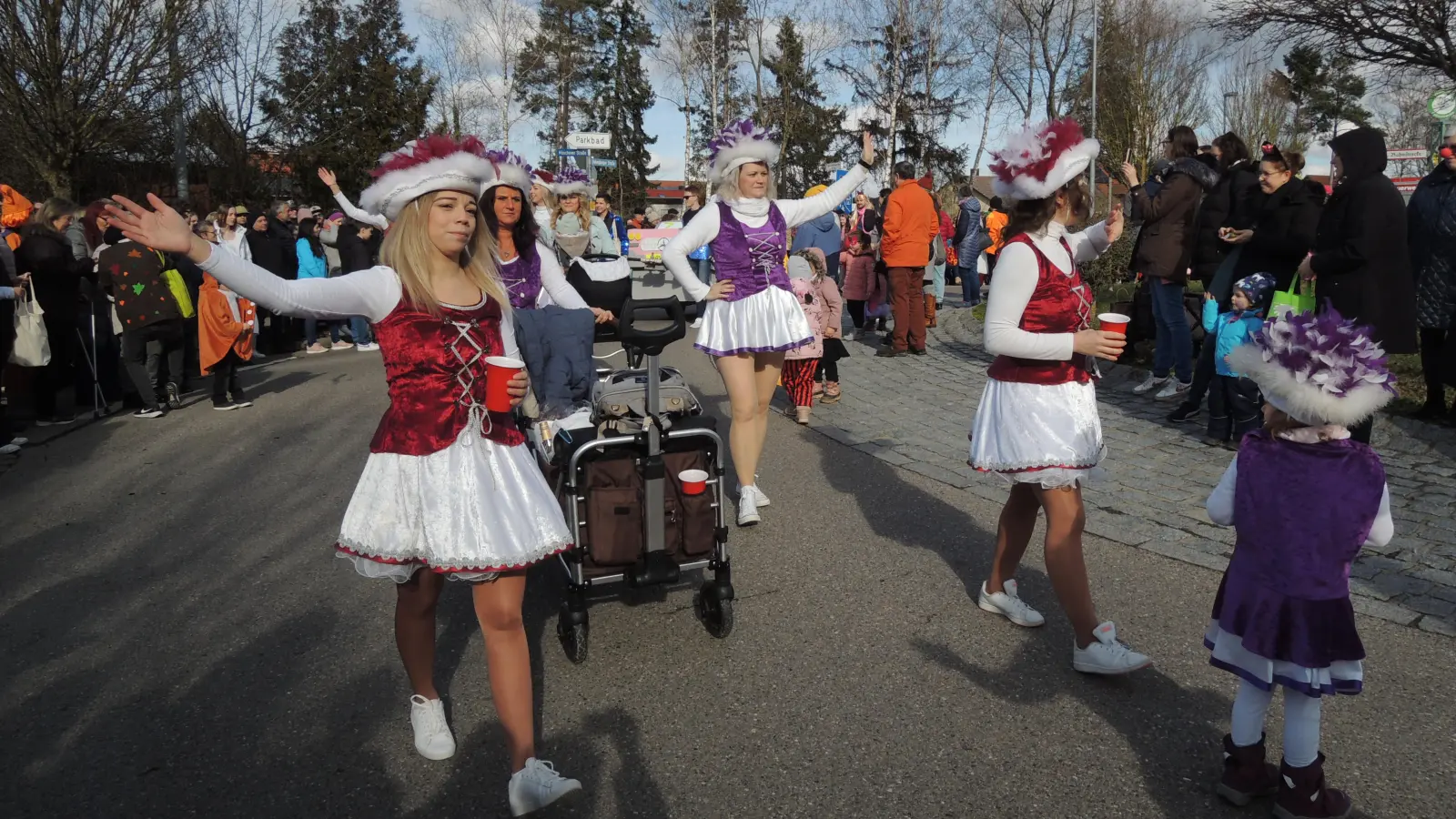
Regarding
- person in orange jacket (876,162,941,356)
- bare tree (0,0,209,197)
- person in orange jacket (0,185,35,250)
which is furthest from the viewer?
bare tree (0,0,209,197)

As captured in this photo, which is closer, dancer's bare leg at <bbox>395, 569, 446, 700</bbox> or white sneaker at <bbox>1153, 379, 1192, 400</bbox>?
dancer's bare leg at <bbox>395, 569, 446, 700</bbox>

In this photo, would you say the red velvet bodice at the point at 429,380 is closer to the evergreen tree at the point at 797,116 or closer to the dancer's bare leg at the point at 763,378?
the dancer's bare leg at the point at 763,378

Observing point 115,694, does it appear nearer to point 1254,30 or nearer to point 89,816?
point 89,816

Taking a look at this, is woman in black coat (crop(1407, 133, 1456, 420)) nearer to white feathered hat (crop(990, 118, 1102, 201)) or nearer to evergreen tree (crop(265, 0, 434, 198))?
white feathered hat (crop(990, 118, 1102, 201))

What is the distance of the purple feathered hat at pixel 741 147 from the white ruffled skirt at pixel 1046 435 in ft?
7.77

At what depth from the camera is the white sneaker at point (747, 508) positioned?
578 cm

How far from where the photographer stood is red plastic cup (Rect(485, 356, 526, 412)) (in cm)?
290

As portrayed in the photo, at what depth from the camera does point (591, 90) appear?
169ft

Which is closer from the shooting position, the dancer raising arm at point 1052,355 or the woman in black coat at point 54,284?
the dancer raising arm at point 1052,355

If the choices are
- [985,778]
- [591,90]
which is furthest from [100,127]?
[591,90]

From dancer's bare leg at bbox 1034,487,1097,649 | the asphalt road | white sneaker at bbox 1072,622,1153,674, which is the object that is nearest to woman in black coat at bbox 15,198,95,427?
the asphalt road

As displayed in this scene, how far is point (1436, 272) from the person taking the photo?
7.02 meters

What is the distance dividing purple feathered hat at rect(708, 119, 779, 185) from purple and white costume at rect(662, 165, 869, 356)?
211 mm

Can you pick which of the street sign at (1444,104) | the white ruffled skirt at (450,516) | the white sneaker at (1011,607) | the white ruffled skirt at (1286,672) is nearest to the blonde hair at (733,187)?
the white sneaker at (1011,607)
